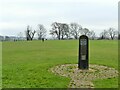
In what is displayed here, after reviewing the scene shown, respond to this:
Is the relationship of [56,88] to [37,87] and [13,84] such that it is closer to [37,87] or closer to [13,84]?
[37,87]

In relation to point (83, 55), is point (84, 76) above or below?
below

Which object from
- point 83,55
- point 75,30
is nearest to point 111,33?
point 75,30

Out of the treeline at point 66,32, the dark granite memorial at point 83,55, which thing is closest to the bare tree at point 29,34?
the treeline at point 66,32

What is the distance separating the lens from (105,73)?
43.6 ft

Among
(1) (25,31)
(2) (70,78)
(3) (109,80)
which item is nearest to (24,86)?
(2) (70,78)

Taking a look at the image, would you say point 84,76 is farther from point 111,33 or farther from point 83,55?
point 111,33

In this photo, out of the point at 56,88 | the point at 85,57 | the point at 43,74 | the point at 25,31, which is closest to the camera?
the point at 56,88

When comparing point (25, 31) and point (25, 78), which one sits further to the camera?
point (25, 31)

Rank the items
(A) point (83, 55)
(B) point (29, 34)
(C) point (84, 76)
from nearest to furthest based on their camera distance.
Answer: (C) point (84, 76)
(A) point (83, 55)
(B) point (29, 34)

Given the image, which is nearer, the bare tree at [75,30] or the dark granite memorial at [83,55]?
the dark granite memorial at [83,55]

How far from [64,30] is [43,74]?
9442cm

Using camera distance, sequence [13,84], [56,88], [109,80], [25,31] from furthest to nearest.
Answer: [25,31] → [109,80] → [13,84] → [56,88]

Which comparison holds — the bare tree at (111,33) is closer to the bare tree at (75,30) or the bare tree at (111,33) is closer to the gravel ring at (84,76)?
the bare tree at (75,30)

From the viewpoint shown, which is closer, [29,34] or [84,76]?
[84,76]
